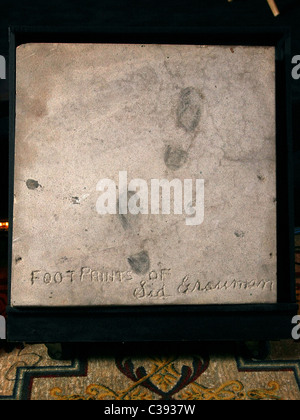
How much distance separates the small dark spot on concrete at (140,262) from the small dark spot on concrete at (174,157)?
0.85 feet

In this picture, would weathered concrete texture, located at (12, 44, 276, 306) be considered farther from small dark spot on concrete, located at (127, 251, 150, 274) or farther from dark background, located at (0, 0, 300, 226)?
dark background, located at (0, 0, 300, 226)

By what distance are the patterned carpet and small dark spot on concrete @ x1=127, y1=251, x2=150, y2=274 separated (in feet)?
0.96

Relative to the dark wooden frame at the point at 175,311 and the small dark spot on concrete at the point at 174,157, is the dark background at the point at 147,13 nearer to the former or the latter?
the dark wooden frame at the point at 175,311

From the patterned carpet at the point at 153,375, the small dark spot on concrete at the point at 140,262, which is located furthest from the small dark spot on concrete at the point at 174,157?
the patterned carpet at the point at 153,375

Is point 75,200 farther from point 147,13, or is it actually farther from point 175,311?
point 147,13

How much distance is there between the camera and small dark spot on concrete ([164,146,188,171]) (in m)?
1.19

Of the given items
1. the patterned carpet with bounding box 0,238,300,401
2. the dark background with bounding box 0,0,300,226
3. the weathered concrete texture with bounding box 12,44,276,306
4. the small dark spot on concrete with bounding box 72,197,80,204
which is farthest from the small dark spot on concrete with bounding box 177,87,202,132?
the dark background with bounding box 0,0,300,226

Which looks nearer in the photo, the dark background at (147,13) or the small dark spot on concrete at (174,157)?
the small dark spot on concrete at (174,157)

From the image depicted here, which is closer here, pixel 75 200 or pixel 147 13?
pixel 75 200

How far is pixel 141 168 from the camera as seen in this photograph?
1192 millimetres

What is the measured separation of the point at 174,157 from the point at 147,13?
5.53ft

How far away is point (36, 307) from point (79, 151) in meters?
0.45

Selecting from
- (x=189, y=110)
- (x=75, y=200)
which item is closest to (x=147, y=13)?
(x=189, y=110)

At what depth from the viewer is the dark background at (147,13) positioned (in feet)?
8.05
